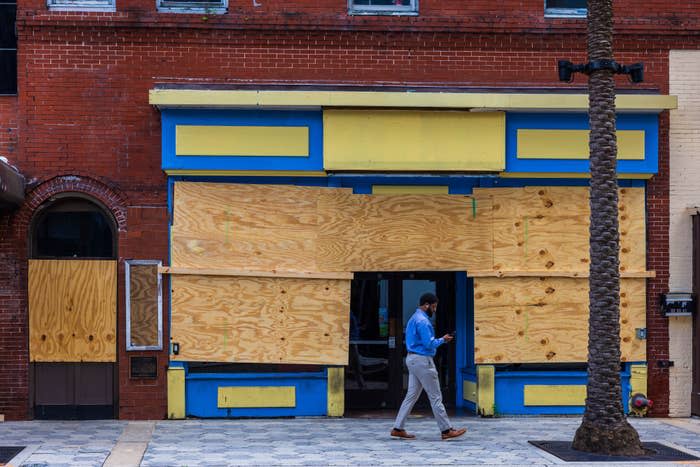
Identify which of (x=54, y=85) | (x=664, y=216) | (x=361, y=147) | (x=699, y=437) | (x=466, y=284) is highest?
(x=54, y=85)

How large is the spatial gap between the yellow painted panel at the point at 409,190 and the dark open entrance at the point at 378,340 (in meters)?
1.31

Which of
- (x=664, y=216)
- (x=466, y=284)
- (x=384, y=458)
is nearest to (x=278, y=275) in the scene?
(x=466, y=284)

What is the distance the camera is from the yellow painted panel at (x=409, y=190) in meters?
14.4

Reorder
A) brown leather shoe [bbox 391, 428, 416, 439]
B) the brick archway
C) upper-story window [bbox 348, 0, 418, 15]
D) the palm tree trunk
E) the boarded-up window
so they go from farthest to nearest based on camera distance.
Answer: upper-story window [bbox 348, 0, 418, 15], the boarded-up window, the brick archway, brown leather shoe [bbox 391, 428, 416, 439], the palm tree trunk

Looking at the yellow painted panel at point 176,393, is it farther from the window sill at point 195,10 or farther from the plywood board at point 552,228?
the window sill at point 195,10

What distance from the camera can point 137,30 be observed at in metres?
14.0

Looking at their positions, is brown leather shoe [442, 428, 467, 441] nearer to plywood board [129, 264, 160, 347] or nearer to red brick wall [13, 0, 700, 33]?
plywood board [129, 264, 160, 347]

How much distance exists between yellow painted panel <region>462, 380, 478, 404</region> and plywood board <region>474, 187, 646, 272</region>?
176 cm

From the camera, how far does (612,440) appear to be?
11266 mm

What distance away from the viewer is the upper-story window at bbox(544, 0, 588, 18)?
14.6 metres

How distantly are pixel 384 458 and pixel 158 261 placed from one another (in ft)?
15.3

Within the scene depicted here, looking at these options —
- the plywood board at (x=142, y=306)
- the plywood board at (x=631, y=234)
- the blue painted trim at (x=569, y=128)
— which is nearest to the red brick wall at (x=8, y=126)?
the plywood board at (x=142, y=306)

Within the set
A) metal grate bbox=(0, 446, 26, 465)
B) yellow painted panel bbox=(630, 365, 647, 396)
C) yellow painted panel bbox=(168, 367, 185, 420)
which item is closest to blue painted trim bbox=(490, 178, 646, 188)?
yellow painted panel bbox=(630, 365, 647, 396)

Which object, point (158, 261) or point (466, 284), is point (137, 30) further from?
point (466, 284)
